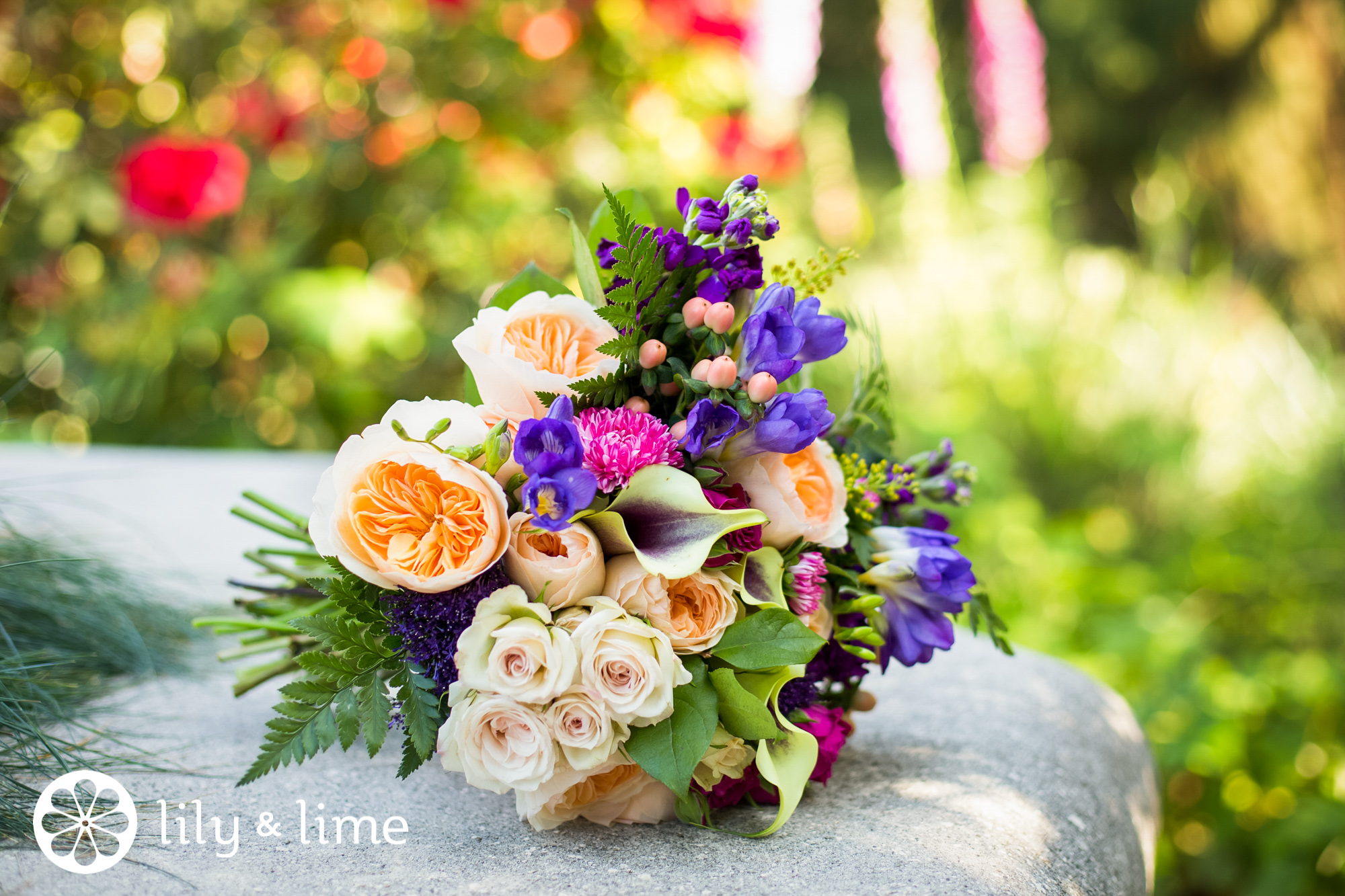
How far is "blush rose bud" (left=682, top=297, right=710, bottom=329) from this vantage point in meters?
0.88

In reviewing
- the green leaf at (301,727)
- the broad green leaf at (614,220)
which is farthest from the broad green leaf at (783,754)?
the broad green leaf at (614,220)

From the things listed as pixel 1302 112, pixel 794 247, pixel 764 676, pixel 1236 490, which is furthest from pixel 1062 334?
pixel 764 676

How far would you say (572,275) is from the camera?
3293 mm

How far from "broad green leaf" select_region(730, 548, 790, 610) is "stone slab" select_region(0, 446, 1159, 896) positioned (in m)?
0.22

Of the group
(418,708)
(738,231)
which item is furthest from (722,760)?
(738,231)

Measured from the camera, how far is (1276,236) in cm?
477

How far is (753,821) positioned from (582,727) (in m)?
0.22

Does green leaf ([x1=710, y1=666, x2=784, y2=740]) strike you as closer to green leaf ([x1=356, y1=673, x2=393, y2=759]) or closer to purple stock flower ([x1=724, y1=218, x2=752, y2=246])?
green leaf ([x1=356, y1=673, x2=393, y2=759])

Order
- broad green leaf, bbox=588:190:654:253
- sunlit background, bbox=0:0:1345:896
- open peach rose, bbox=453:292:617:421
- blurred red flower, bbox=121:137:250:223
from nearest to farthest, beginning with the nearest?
open peach rose, bbox=453:292:617:421, broad green leaf, bbox=588:190:654:253, blurred red flower, bbox=121:137:250:223, sunlit background, bbox=0:0:1345:896

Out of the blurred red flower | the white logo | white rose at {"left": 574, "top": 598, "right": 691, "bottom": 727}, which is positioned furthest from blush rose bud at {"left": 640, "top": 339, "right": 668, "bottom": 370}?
the blurred red flower

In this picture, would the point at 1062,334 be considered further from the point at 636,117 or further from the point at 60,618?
the point at 60,618

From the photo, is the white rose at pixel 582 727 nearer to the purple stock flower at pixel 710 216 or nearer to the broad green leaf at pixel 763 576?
the broad green leaf at pixel 763 576

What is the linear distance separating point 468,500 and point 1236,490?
2.91 m

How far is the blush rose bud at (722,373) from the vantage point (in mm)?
829
